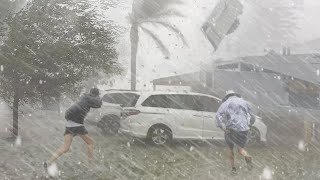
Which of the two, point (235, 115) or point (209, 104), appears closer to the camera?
point (235, 115)

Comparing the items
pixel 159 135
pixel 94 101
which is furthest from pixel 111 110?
pixel 94 101

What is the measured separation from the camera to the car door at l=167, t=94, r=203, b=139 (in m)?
11.2

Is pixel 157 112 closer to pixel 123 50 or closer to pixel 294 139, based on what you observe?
pixel 294 139

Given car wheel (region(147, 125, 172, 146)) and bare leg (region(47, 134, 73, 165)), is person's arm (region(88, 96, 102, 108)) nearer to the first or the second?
bare leg (region(47, 134, 73, 165))

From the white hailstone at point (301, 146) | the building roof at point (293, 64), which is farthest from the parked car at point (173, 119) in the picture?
the building roof at point (293, 64)

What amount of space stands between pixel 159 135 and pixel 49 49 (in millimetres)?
3784

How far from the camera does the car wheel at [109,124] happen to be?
44.7ft

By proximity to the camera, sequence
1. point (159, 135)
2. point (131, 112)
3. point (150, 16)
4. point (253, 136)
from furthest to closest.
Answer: point (150, 16)
point (253, 136)
point (159, 135)
point (131, 112)

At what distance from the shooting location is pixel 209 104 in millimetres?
11547

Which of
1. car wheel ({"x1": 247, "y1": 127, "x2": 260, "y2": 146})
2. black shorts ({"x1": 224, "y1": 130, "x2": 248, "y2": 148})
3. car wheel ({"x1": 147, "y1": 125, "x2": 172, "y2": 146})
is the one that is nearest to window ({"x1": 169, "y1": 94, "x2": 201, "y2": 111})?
car wheel ({"x1": 147, "y1": 125, "x2": 172, "y2": 146})

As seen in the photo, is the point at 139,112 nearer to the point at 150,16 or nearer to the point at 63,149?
the point at 63,149

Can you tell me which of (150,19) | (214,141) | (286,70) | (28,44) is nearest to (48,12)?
(28,44)

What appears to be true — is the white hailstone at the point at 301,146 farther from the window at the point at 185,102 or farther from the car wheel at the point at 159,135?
the car wheel at the point at 159,135

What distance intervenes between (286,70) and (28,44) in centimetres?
832
